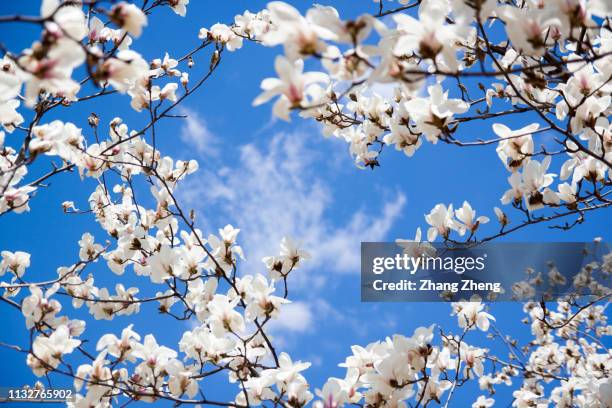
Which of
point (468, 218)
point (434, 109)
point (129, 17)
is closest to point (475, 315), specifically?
point (468, 218)

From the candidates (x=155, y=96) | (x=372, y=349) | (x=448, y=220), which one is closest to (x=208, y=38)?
(x=155, y=96)

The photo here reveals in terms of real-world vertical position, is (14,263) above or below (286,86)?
above

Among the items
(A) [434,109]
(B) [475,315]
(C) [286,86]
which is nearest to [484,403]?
(B) [475,315]

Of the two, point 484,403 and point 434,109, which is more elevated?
point 434,109

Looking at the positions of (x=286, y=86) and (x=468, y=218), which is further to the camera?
(x=468, y=218)

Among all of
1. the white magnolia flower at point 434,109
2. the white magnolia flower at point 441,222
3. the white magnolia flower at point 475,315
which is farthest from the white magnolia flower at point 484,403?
the white magnolia flower at point 434,109

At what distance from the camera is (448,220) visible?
2.13m

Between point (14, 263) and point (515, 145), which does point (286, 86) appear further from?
point (14, 263)

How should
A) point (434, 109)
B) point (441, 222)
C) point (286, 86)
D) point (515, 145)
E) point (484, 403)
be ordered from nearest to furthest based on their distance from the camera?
point (286, 86), point (434, 109), point (515, 145), point (441, 222), point (484, 403)

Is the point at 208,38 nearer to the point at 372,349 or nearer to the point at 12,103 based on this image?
the point at 12,103

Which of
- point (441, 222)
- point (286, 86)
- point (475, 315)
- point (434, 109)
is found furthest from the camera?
point (475, 315)

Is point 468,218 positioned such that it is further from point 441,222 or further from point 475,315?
point 475,315

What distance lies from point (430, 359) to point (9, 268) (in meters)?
2.18

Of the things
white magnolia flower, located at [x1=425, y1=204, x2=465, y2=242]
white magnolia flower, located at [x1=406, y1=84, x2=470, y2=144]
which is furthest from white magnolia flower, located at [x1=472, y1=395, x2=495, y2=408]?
white magnolia flower, located at [x1=406, y1=84, x2=470, y2=144]
